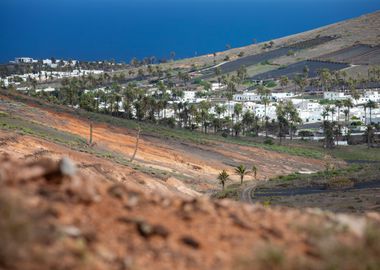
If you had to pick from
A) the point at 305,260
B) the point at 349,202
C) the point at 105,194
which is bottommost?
the point at 349,202

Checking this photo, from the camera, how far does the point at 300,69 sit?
17400 cm

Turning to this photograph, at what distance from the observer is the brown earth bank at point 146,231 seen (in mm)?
8430

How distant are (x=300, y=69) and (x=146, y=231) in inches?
6607

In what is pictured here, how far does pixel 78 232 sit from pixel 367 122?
10981 centimetres

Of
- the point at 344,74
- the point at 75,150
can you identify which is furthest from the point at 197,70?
the point at 75,150

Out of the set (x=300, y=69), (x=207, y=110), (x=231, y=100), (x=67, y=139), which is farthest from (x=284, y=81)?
(x=67, y=139)

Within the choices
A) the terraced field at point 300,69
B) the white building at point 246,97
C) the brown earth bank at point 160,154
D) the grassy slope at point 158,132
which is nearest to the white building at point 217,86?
the terraced field at point 300,69

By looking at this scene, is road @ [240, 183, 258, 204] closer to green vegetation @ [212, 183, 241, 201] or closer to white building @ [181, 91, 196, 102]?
green vegetation @ [212, 183, 241, 201]

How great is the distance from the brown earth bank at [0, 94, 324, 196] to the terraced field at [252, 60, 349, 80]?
95.1 meters

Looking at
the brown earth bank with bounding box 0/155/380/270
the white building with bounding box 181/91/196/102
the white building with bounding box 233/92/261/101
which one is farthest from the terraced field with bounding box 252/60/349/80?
the brown earth bank with bounding box 0/155/380/270

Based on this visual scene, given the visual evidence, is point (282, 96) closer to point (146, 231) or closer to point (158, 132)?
point (158, 132)

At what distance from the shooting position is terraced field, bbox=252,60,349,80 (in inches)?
6678

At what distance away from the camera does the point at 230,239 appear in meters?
9.60

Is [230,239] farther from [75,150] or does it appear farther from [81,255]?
[75,150]
